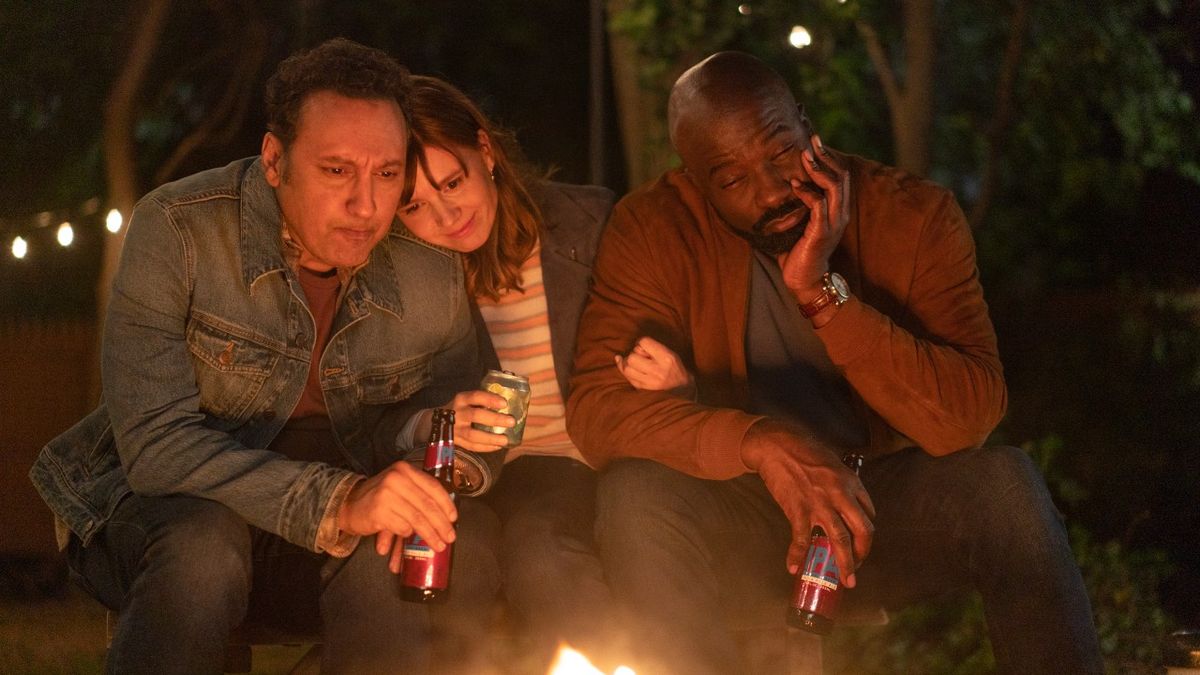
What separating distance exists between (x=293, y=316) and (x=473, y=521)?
0.75m

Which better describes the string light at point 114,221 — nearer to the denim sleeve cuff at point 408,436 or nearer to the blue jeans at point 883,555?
the denim sleeve cuff at point 408,436

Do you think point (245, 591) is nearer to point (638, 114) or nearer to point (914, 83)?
point (638, 114)

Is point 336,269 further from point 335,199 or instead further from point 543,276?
point 543,276

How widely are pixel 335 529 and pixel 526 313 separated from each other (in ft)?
3.75

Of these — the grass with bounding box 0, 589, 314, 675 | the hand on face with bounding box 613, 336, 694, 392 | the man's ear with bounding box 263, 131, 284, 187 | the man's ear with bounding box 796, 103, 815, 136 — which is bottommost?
the grass with bounding box 0, 589, 314, 675

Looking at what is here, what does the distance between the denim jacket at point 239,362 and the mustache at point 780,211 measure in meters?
0.93

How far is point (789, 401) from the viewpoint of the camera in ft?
13.9

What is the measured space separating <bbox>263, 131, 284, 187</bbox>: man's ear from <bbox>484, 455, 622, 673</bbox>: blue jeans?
112 centimetres

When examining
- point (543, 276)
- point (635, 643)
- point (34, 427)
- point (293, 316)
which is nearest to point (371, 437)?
point (293, 316)

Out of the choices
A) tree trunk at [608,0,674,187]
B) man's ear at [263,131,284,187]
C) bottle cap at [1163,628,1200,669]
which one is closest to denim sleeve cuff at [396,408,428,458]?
man's ear at [263,131,284,187]

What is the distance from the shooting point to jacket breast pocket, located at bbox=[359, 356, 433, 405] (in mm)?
4219

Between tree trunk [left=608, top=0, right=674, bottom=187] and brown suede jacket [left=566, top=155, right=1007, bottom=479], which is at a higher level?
tree trunk [left=608, top=0, right=674, bottom=187]

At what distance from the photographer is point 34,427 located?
27.5 ft

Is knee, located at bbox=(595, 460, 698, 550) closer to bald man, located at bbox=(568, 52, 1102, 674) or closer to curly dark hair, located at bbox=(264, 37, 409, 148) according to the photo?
bald man, located at bbox=(568, 52, 1102, 674)
